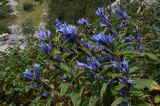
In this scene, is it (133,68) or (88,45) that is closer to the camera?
(133,68)

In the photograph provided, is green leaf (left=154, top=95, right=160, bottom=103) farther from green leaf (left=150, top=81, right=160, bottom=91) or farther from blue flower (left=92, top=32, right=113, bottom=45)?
blue flower (left=92, top=32, right=113, bottom=45)

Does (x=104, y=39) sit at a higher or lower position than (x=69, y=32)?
lower

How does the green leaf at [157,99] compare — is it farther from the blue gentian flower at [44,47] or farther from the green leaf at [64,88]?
the blue gentian flower at [44,47]

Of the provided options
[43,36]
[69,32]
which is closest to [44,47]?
[43,36]

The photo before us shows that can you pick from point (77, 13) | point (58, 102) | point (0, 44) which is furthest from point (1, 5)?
point (58, 102)

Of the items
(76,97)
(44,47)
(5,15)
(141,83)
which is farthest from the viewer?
(5,15)

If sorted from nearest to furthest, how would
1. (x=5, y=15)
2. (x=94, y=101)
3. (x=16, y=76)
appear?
1. (x=94, y=101)
2. (x=16, y=76)
3. (x=5, y=15)

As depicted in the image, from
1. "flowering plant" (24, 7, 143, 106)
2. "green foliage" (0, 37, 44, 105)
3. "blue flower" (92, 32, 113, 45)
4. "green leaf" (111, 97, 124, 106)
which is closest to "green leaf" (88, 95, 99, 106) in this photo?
"flowering plant" (24, 7, 143, 106)

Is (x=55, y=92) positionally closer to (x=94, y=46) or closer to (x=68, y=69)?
(x=68, y=69)

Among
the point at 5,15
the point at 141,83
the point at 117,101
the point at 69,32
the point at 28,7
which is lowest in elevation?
the point at 117,101

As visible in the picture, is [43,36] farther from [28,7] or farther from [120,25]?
[28,7]

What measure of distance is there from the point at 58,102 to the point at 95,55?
105 cm

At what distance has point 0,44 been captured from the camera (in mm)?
→ 8352

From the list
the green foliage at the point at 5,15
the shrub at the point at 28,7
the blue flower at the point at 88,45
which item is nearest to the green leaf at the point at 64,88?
the blue flower at the point at 88,45
